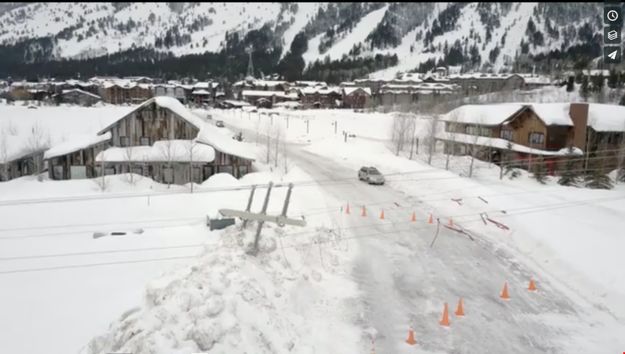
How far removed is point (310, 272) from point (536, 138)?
3652cm

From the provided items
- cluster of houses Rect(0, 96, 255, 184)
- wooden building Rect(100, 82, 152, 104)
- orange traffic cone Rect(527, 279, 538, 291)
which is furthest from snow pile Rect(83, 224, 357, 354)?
wooden building Rect(100, 82, 152, 104)

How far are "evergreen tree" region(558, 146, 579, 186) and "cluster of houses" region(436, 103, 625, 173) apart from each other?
211 mm

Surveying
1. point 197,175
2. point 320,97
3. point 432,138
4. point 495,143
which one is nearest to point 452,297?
point 197,175

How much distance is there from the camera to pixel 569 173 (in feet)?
128

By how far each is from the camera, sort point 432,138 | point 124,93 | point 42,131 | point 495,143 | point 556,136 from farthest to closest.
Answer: point 124,93 → point 495,143 → point 42,131 → point 432,138 → point 556,136

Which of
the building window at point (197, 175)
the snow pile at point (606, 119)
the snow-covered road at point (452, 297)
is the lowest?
the snow-covered road at point (452, 297)

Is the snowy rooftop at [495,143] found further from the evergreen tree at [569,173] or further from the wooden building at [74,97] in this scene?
the wooden building at [74,97]

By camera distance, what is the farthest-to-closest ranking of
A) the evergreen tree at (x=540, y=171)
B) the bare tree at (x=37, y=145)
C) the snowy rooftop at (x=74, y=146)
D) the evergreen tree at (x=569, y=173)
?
the evergreen tree at (x=540, y=171), the bare tree at (x=37, y=145), the evergreen tree at (x=569, y=173), the snowy rooftop at (x=74, y=146)

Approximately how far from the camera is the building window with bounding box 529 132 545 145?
43.7 meters

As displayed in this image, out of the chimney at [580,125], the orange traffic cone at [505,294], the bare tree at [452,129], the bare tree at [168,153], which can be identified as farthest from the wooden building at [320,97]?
the orange traffic cone at [505,294]

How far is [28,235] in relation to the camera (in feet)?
70.7

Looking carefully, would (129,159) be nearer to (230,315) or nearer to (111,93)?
(230,315)

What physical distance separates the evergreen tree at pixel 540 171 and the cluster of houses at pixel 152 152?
2568cm

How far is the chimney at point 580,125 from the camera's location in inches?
1687
